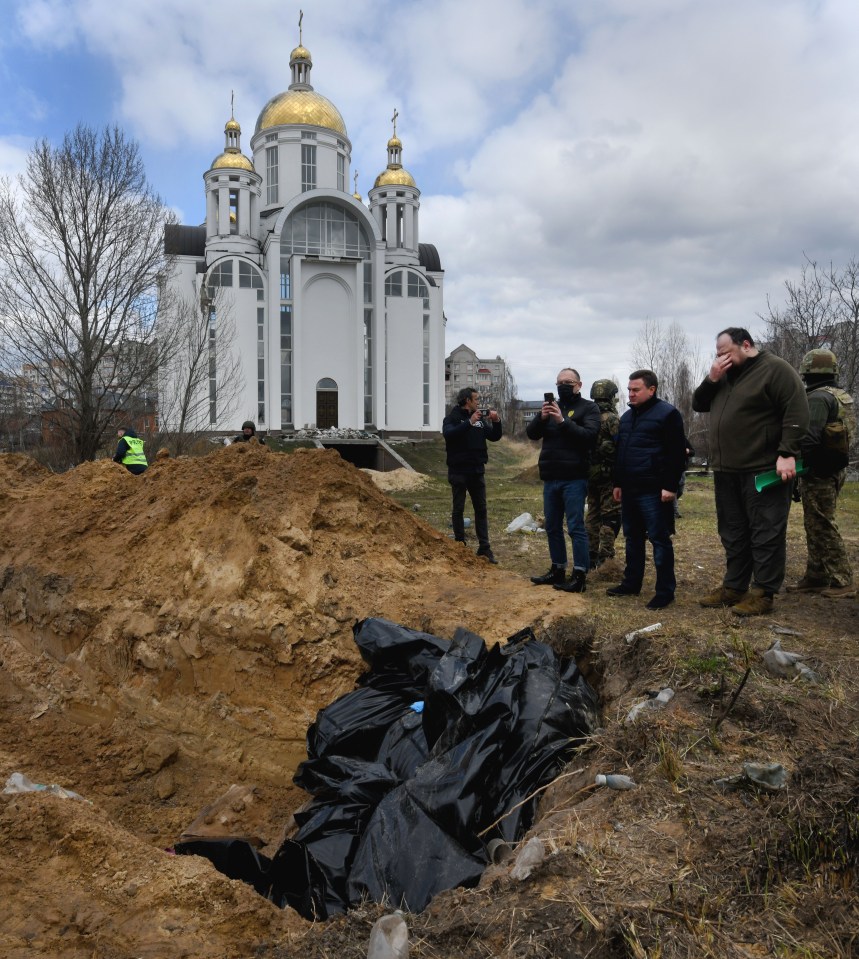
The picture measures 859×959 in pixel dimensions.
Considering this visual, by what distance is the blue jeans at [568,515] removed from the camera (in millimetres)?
6004

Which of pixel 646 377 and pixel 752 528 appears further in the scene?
pixel 646 377

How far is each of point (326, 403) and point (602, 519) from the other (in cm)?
3121

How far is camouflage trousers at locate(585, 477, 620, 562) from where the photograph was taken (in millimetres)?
7008

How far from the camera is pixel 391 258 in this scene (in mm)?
38875

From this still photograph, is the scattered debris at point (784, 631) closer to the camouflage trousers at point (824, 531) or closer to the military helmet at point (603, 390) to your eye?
the camouflage trousers at point (824, 531)

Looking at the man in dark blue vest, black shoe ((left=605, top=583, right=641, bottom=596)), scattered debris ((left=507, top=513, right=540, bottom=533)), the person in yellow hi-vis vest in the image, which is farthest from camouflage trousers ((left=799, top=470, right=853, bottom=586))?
the person in yellow hi-vis vest

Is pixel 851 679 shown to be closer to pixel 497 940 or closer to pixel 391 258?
pixel 497 940

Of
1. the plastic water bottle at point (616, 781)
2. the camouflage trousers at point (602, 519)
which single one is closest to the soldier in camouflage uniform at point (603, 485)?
the camouflage trousers at point (602, 519)

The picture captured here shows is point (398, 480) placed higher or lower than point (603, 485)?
higher

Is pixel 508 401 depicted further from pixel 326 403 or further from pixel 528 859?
pixel 528 859

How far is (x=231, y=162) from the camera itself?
36688 mm

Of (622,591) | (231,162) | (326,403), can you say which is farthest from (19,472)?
(231,162)

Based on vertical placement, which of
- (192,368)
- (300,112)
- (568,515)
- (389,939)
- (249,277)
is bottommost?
(389,939)

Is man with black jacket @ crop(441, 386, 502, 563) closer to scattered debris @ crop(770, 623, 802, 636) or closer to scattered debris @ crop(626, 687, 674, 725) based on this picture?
scattered debris @ crop(770, 623, 802, 636)
